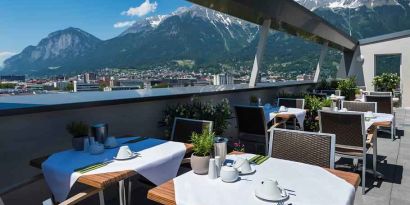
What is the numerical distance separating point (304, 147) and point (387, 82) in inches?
411

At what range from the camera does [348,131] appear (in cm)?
355

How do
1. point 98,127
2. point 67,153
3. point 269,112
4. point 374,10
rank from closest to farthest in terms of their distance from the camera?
point 67,153 < point 98,127 < point 269,112 < point 374,10

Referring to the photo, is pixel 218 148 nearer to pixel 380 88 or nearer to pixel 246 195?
pixel 246 195

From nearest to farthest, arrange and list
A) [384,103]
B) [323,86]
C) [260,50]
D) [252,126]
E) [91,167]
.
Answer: [91,167]
[252,126]
[384,103]
[260,50]
[323,86]

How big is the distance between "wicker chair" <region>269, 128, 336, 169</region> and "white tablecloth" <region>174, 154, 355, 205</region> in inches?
13.1

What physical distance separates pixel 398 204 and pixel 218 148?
2244 mm

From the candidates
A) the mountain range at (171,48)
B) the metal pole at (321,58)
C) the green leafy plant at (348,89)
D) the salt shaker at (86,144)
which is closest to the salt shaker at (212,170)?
the salt shaker at (86,144)

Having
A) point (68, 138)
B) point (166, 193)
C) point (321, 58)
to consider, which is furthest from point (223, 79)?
point (321, 58)

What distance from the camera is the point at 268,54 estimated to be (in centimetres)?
761

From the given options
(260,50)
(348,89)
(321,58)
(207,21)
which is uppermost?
(207,21)

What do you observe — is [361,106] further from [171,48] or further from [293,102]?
[171,48]

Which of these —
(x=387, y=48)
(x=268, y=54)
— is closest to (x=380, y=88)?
(x=387, y=48)

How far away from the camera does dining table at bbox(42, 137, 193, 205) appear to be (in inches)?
76.4

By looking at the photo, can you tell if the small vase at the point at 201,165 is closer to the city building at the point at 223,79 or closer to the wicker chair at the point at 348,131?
the wicker chair at the point at 348,131
